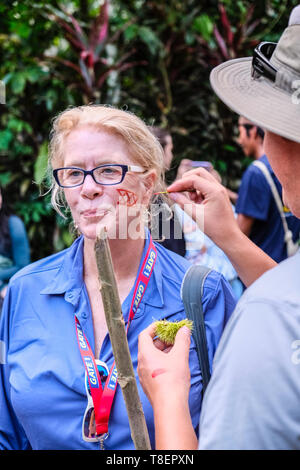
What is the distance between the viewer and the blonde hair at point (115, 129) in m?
2.08

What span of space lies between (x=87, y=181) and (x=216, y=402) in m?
1.20

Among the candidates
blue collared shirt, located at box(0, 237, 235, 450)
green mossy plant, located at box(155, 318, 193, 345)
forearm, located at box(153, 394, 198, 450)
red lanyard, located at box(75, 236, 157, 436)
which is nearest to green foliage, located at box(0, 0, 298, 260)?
blue collared shirt, located at box(0, 237, 235, 450)

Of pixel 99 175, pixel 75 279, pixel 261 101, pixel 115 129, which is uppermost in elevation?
pixel 261 101

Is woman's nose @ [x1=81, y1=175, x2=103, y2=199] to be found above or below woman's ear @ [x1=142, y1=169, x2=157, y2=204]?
above

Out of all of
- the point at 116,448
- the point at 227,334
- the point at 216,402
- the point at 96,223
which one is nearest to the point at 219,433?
the point at 216,402

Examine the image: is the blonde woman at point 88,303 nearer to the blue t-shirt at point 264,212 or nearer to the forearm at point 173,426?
the forearm at point 173,426

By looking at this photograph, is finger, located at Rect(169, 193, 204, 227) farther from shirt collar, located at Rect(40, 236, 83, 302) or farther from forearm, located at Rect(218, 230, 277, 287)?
shirt collar, located at Rect(40, 236, 83, 302)

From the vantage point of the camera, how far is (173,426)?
3.73 ft

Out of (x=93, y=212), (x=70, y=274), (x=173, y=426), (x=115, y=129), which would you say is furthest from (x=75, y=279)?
(x=173, y=426)

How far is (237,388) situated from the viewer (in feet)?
3.11

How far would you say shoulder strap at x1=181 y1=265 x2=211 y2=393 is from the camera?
5.76 ft

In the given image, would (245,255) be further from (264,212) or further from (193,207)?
(264,212)

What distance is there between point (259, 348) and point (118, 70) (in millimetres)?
5706

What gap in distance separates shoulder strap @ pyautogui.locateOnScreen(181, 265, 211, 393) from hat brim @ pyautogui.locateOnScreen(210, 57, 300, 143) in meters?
0.74
